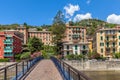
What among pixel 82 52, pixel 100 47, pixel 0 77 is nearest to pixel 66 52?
pixel 82 52

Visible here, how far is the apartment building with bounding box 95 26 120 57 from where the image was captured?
321ft

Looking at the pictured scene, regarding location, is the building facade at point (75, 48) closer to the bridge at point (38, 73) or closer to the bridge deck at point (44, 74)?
the bridge deck at point (44, 74)

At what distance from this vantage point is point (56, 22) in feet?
355

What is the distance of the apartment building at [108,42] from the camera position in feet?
321

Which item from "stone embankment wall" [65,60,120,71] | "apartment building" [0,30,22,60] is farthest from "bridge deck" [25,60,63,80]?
"apartment building" [0,30,22,60]

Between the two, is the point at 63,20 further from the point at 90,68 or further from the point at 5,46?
the point at 90,68

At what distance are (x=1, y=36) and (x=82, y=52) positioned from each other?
2812 cm

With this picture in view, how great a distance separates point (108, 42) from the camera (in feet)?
324

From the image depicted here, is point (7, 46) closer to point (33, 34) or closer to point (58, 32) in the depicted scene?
point (58, 32)

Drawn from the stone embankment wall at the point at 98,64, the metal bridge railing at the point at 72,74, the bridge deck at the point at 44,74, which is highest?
the metal bridge railing at the point at 72,74

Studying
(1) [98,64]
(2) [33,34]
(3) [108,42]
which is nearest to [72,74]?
(1) [98,64]

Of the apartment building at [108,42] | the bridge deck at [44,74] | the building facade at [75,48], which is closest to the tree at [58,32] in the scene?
the building facade at [75,48]

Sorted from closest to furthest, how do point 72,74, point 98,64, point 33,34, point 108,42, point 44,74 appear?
point 72,74 < point 44,74 < point 98,64 < point 108,42 < point 33,34

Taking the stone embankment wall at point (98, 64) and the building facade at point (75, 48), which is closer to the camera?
the stone embankment wall at point (98, 64)
